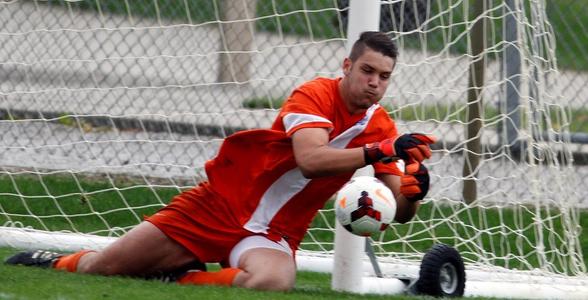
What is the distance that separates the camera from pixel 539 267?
23.0ft

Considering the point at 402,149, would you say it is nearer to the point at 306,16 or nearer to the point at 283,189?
the point at 283,189

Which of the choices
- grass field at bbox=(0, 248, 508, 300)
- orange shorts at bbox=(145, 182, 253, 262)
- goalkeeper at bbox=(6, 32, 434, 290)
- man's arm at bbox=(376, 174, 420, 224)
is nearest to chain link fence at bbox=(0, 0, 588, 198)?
man's arm at bbox=(376, 174, 420, 224)

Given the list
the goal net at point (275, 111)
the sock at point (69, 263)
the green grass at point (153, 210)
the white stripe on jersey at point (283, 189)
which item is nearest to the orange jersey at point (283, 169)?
the white stripe on jersey at point (283, 189)

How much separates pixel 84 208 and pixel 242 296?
3037mm

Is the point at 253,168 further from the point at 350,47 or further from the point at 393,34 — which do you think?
the point at 393,34

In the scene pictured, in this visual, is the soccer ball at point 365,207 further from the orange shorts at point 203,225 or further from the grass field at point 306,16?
the grass field at point 306,16

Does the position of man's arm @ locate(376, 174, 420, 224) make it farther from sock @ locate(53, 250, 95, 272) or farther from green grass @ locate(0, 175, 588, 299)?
sock @ locate(53, 250, 95, 272)

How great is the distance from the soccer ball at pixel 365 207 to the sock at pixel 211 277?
0.57 metres

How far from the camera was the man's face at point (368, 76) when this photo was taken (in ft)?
17.7

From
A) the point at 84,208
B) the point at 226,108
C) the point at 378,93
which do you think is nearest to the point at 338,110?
the point at 378,93

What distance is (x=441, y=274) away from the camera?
18.6 feet

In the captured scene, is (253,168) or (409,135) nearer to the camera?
Answer: (409,135)

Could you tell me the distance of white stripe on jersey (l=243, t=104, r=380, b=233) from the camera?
559 centimetres

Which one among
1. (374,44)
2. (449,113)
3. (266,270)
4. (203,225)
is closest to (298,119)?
(374,44)
